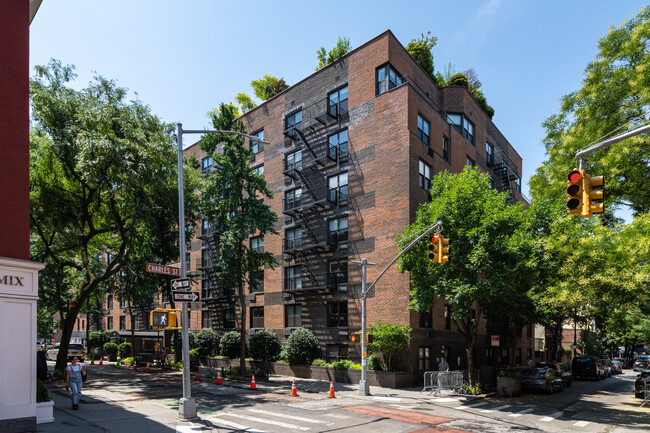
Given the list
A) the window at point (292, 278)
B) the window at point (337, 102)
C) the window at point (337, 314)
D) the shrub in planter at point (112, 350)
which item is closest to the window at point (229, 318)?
the window at point (292, 278)

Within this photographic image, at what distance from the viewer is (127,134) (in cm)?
2248

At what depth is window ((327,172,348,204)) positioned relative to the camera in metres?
32.2

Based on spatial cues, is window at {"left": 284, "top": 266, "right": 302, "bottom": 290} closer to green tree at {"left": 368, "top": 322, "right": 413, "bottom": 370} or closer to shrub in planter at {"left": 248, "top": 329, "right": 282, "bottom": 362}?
shrub in planter at {"left": 248, "top": 329, "right": 282, "bottom": 362}

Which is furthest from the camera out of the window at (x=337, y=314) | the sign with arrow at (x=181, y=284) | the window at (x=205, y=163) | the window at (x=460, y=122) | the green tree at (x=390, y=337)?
the window at (x=205, y=163)

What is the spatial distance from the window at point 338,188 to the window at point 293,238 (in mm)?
4290

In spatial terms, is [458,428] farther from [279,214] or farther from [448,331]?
[279,214]

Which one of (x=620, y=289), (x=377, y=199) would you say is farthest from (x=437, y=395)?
(x=377, y=199)

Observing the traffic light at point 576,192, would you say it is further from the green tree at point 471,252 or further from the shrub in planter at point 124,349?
the shrub in planter at point 124,349

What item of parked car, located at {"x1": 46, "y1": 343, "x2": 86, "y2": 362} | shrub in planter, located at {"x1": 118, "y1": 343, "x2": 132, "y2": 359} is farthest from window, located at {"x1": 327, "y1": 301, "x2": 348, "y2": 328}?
parked car, located at {"x1": 46, "y1": 343, "x2": 86, "y2": 362}

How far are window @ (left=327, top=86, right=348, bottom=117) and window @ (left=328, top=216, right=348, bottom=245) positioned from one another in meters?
8.10

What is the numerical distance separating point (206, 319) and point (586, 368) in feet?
114

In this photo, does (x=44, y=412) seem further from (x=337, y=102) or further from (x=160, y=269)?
(x=337, y=102)

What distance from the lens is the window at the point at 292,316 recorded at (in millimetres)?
33969

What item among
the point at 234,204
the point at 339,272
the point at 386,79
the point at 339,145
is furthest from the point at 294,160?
the point at 339,272
